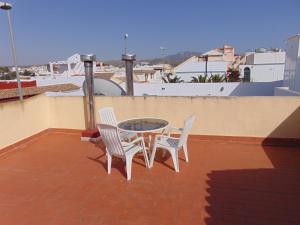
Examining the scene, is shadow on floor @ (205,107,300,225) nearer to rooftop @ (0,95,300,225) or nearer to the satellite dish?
rooftop @ (0,95,300,225)

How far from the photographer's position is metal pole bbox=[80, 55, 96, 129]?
5.85 metres

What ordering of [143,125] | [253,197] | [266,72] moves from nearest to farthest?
[253,197]
[143,125]
[266,72]

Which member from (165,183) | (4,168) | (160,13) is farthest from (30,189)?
(160,13)

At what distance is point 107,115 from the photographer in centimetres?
548

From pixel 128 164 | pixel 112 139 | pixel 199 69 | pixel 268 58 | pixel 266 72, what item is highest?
pixel 268 58

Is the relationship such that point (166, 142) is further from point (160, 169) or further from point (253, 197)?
point (253, 197)

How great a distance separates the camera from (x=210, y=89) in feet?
54.0

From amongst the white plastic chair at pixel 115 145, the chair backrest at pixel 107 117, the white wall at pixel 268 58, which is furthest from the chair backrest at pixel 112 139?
the white wall at pixel 268 58

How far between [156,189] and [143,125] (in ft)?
5.24

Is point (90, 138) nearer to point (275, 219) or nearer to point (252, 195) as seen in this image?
point (252, 195)

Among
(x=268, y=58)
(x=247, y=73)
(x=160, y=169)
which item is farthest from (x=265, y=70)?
(x=160, y=169)

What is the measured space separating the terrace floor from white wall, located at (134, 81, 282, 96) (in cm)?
1128

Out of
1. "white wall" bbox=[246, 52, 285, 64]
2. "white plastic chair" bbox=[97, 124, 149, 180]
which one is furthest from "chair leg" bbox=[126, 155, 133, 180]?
"white wall" bbox=[246, 52, 285, 64]

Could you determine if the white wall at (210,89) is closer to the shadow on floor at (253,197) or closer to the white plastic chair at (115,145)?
the white plastic chair at (115,145)
